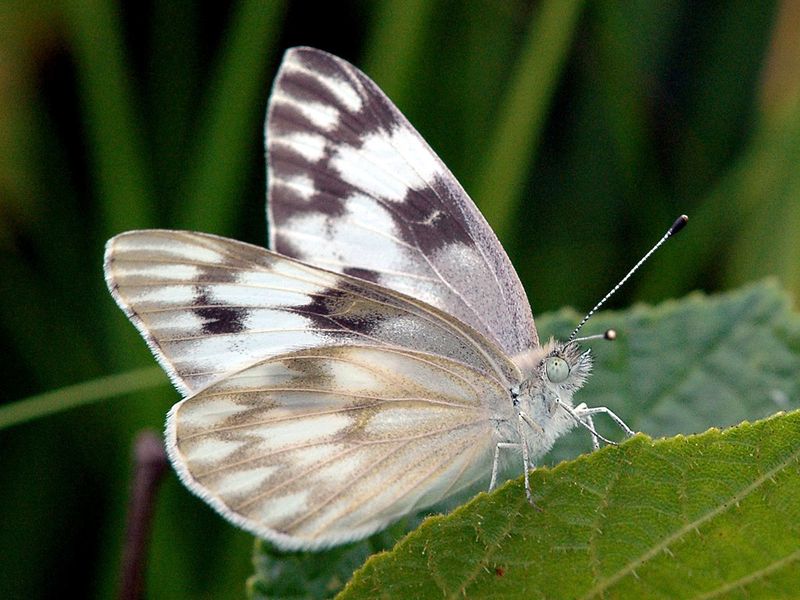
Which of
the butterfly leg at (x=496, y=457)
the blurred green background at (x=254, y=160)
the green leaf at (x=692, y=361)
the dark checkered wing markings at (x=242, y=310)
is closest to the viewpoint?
the dark checkered wing markings at (x=242, y=310)

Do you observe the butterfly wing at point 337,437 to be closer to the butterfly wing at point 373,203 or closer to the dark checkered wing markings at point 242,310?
the dark checkered wing markings at point 242,310

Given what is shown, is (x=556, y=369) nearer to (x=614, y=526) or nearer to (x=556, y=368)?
(x=556, y=368)

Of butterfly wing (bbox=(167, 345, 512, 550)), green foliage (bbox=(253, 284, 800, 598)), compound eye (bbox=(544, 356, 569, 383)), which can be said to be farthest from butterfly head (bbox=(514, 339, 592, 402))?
green foliage (bbox=(253, 284, 800, 598))

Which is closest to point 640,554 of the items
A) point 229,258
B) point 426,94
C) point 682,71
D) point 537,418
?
point 537,418

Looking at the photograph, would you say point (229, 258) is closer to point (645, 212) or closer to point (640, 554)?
point (640, 554)

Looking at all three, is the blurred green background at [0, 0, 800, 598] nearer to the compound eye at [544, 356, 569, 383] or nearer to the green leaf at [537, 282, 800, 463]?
the green leaf at [537, 282, 800, 463]

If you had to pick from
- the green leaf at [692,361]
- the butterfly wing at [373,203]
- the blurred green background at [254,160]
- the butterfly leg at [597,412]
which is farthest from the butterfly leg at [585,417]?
the blurred green background at [254,160]
